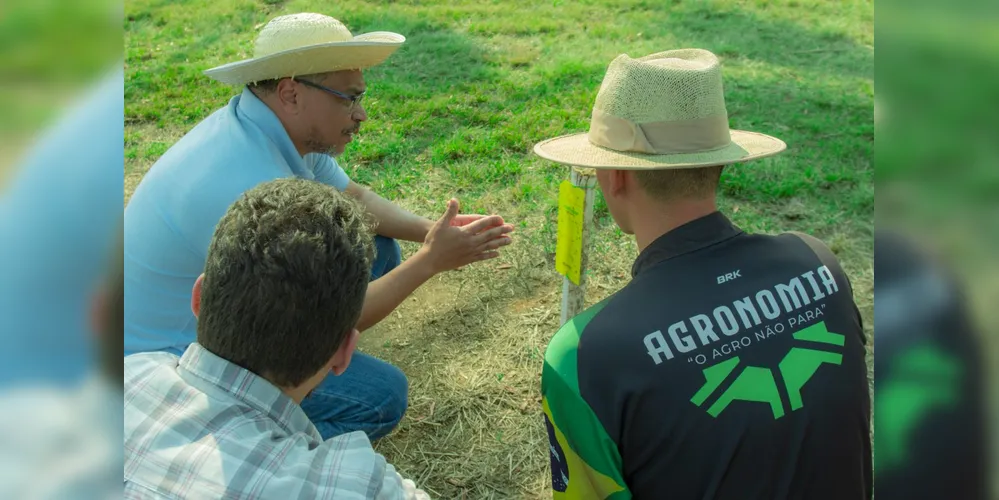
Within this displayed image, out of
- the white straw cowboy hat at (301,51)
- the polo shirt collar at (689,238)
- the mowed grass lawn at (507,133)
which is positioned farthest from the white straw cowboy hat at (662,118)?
the mowed grass lawn at (507,133)

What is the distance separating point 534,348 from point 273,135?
162cm

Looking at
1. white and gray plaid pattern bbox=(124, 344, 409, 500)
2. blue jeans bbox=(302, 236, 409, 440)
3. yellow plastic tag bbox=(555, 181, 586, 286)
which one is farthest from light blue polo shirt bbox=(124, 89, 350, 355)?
white and gray plaid pattern bbox=(124, 344, 409, 500)

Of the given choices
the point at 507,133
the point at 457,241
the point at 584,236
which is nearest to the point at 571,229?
the point at 584,236

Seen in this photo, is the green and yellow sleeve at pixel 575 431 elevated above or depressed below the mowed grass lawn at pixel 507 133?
above

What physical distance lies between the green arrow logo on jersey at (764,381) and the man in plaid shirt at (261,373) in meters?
0.64

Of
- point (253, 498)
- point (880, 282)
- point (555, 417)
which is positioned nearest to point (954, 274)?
point (880, 282)

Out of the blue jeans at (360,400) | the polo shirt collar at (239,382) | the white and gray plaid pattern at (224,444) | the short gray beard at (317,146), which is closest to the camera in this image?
the white and gray plaid pattern at (224,444)

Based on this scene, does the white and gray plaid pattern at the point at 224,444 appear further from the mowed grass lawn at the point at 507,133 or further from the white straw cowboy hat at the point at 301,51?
the mowed grass lawn at the point at 507,133

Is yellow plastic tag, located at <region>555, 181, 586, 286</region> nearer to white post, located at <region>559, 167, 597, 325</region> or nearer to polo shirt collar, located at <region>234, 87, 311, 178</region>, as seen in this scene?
white post, located at <region>559, 167, 597, 325</region>

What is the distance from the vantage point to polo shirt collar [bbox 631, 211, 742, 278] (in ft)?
6.33

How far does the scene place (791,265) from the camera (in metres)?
1.87

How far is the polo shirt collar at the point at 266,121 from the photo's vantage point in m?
3.04

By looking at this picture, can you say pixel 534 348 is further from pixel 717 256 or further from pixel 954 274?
pixel 954 274

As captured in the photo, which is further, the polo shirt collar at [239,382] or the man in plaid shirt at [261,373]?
the polo shirt collar at [239,382]
